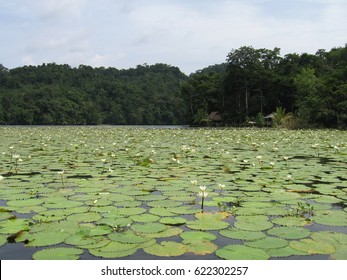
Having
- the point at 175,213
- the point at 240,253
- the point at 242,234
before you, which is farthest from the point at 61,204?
the point at 240,253

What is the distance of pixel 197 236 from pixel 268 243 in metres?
0.48

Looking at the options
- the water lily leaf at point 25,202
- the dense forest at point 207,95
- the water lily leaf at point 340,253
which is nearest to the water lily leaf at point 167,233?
the water lily leaf at point 340,253

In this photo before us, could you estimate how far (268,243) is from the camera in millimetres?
2480

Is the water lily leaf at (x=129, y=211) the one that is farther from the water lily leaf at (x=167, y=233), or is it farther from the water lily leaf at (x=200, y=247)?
the water lily leaf at (x=200, y=247)

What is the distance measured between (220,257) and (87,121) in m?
56.8

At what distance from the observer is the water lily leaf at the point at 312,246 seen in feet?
7.75

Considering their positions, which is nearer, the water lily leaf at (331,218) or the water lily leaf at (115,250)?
the water lily leaf at (115,250)

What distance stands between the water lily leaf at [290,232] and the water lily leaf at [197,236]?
0.44 metres

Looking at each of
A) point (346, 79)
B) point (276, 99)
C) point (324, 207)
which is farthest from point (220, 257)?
point (276, 99)

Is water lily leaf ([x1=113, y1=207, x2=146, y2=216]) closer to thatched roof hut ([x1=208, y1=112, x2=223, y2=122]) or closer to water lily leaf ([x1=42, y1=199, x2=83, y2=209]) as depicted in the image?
water lily leaf ([x1=42, y1=199, x2=83, y2=209])

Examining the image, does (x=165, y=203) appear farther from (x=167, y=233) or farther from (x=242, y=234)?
(x=242, y=234)

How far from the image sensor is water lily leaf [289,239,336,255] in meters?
2.36

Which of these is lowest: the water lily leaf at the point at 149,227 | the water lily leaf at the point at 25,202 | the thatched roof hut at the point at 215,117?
the water lily leaf at the point at 149,227

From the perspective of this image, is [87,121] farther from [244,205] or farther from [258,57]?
[244,205]
